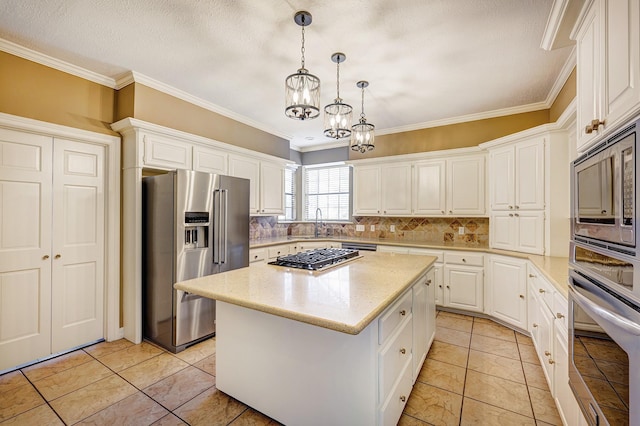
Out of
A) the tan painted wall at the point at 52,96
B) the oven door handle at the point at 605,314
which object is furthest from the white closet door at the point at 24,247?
the oven door handle at the point at 605,314

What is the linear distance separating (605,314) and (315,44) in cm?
245

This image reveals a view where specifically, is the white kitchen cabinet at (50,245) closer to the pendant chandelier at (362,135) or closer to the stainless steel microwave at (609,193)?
the pendant chandelier at (362,135)

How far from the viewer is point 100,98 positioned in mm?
2967

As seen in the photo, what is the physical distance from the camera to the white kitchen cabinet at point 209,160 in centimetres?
344

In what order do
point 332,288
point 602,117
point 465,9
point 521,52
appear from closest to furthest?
point 602,117
point 332,288
point 465,9
point 521,52

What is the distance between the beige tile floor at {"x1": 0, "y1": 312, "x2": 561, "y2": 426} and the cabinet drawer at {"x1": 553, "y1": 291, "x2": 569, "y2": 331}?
71 centimetres

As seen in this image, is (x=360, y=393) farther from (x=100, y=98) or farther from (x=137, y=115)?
(x=100, y=98)

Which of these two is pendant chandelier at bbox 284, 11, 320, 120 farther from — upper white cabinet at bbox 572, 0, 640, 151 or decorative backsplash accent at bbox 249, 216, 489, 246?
decorative backsplash accent at bbox 249, 216, 489, 246

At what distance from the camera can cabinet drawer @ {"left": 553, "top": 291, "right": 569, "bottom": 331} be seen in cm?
164

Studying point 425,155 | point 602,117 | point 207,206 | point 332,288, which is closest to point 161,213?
point 207,206

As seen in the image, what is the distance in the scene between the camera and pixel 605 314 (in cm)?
97

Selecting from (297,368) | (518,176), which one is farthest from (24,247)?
(518,176)

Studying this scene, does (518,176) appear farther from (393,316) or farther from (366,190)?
(393,316)

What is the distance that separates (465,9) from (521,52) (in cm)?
89
